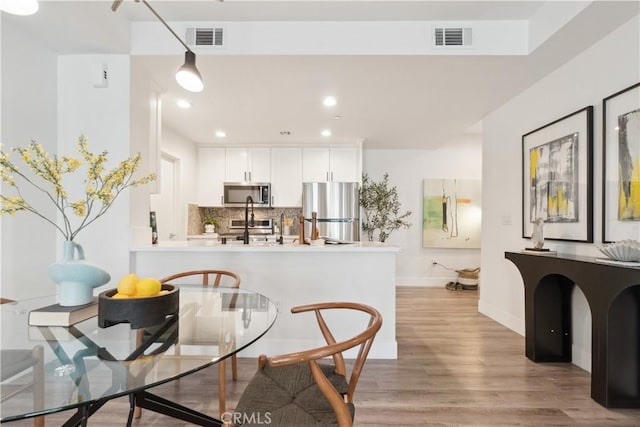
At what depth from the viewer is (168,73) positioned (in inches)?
110

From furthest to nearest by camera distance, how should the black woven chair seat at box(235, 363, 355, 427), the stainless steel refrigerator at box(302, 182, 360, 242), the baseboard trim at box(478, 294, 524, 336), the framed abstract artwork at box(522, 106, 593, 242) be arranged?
1. the stainless steel refrigerator at box(302, 182, 360, 242)
2. the baseboard trim at box(478, 294, 524, 336)
3. the framed abstract artwork at box(522, 106, 593, 242)
4. the black woven chair seat at box(235, 363, 355, 427)

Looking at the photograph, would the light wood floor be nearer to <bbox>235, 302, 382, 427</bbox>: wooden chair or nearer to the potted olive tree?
<bbox>235, 302, 382, 427</bbox>: wooden chair

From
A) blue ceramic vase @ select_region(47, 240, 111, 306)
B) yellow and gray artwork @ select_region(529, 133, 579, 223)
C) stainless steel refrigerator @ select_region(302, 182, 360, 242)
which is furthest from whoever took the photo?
stainless steel refrigerator @ select_region(302, 182, 360, 242)

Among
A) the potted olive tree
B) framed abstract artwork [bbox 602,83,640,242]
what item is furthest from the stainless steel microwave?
framed abstract artwork [bbox 602,83,640,242]

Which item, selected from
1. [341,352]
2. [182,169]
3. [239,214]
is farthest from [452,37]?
[239,214]

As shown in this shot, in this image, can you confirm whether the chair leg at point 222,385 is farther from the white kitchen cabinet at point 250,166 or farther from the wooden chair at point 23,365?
the white kitchen cabinet at point 250,166

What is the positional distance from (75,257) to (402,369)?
219cm

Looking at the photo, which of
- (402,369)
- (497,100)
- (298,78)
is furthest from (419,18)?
(402,369)

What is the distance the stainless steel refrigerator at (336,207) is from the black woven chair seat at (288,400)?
11.6ft

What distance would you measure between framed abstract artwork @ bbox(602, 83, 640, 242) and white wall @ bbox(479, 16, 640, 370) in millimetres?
76

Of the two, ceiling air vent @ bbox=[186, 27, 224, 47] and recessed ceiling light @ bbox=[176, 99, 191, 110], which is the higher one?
ceiling air vent @ bbox=[186, 27, 224, 47]

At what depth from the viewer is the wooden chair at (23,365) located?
37.8 inches

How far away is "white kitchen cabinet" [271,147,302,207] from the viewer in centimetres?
519

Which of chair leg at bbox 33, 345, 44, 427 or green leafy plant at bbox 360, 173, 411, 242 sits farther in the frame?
green leafy plant at bbox 360, 173, 411, 242
